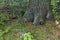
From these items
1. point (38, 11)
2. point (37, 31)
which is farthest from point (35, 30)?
point (38, 11)

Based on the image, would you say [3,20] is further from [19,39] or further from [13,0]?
[19,39]

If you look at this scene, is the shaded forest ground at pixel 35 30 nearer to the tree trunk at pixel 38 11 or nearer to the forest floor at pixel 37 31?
the forest floor at pixel 37 31

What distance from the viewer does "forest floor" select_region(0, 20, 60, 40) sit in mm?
4574

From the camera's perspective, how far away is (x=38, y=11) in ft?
16.3

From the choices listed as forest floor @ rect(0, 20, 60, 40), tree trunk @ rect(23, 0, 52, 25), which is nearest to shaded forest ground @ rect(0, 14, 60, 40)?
forest floor @ rect(0, 20, 60, 40)

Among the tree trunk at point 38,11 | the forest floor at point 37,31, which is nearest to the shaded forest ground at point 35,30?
the forest floor at point 37,31

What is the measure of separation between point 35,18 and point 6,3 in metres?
1.20

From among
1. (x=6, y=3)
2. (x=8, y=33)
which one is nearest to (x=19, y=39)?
(x=8, y=33)

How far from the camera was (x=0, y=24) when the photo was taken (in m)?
5.10

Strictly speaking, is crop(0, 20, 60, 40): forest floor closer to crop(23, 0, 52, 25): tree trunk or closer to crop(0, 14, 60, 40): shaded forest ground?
crop(0, 14, 60, 40): shaded forest ground

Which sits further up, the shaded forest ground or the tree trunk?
the tree trunk

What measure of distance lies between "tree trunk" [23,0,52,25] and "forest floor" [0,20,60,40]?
6.5 inches

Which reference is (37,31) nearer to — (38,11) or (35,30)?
(35,30)

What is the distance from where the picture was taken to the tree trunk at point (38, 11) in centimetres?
493
